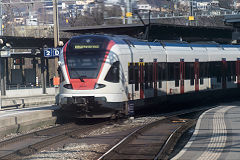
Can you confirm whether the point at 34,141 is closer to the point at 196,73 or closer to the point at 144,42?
the point at 144,42

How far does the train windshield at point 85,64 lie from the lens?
18547mm

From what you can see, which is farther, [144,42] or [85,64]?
[144,42]

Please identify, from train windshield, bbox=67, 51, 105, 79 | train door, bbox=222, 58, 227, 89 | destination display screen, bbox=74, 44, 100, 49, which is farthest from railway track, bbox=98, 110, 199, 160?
train door, bbox=222, 58, 227, 89

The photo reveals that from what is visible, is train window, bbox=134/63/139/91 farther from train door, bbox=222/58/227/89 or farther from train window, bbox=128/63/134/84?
train door, bbox=222/58/227/89

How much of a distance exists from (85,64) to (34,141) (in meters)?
4.21

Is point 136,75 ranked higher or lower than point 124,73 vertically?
lower

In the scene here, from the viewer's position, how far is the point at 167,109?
26875 mm

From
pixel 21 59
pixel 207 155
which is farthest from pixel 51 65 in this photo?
pixel 207 155

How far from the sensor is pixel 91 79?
18.5m

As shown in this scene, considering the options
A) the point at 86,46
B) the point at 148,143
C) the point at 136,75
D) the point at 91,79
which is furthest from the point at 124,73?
the point at 148,143

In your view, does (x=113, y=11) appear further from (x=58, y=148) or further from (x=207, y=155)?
(x=207, y=155)

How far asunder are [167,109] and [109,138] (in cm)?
1163

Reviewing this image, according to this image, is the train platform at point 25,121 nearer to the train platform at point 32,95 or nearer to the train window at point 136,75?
the train window at point 136,75

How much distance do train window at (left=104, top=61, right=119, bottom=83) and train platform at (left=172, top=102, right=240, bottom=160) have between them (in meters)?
3.57
